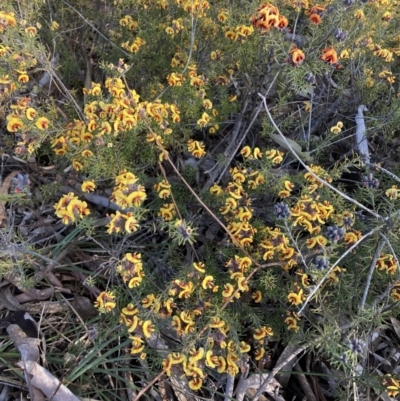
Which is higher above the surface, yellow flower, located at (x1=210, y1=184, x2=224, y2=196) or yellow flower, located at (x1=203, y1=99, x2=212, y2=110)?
yellow flower, located at (x1=203, y1=99, x2=212, y2=110)

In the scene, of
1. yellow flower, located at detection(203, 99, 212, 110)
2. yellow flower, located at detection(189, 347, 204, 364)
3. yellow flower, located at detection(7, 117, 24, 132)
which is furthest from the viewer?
yellow flower, located at detection(203, 99, 212, 110)

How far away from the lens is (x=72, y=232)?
2691 millimetres

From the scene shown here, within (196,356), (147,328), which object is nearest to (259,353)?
(196,356)

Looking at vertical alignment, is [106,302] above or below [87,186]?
below

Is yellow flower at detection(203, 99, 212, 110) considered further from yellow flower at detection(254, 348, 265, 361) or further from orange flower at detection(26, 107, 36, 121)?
yellow flower at detection(254, 348, 265, 361)

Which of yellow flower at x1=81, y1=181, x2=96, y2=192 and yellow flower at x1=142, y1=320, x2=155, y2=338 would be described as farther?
yellow flower at x1=81, y1=181, x2=96, y2=192

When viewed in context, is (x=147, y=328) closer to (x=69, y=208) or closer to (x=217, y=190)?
(x=69, y=208)

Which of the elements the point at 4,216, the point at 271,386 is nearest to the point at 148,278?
the point at 271,386

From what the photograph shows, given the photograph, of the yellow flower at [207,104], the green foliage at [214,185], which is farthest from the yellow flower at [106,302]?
the yellow flower at [207,104]

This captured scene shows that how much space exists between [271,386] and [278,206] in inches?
36.9

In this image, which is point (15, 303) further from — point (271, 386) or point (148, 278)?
point (271, 386)

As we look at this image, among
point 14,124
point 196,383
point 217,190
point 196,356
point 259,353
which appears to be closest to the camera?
point 196,356

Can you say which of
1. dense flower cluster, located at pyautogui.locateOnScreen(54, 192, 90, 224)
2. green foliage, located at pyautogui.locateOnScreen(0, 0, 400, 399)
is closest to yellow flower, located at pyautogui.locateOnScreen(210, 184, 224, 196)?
green foliage, located at pyautogui.locateOnScreen(0, 0, 400, 399)

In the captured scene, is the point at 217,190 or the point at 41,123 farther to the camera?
the point at 217,190
